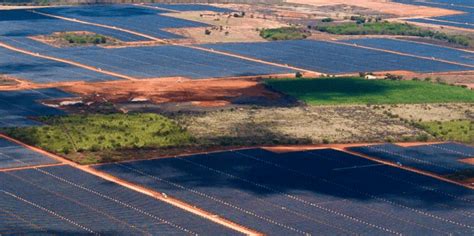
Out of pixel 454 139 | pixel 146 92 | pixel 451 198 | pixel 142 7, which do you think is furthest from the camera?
pixel 142 7

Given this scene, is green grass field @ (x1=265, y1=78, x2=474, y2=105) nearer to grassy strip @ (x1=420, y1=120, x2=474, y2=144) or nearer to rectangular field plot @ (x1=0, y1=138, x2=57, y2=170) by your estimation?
grassy strip @ (x1=420, y1=120, x2=474, y2=144)

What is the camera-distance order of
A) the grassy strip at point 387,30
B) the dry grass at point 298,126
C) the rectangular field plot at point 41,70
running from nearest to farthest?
the dry grass at point 298,126, the rectangular field plot at point 41,70, the grassy strip at point 387,30

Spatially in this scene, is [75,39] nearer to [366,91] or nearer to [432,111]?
[366,91]

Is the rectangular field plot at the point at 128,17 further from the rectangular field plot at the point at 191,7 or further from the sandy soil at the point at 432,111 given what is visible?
the sandy soil at the point at 432,111

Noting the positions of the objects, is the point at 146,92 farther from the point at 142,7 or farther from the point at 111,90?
the point at 142,7

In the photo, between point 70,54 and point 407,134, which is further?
point 70,54

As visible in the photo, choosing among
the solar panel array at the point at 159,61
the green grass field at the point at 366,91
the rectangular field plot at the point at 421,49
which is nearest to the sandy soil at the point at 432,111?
the green grass field at the point at 366,91

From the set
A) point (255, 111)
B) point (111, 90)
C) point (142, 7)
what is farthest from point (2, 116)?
point (142, 7)

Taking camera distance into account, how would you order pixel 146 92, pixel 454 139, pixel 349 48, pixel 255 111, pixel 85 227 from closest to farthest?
pixel 85 227 < pixel 454 139 < pixel 255 111 < pixel 146 92 < pixel 349 48
